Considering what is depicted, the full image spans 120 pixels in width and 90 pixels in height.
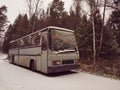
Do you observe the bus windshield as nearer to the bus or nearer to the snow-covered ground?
the bus

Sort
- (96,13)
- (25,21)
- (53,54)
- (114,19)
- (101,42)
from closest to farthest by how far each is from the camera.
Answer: (53,54)
(101,42)
(96,13)
(114,19)
(25,21)

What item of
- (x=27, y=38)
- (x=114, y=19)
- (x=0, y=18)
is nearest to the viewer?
(x=27, y=38)

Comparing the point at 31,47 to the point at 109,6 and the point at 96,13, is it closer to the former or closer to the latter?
the point at 96,13

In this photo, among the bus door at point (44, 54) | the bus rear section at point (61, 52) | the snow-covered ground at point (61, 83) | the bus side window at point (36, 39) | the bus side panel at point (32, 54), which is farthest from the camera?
the bus side window at point (36, 39)

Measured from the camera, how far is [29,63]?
16.3 meters

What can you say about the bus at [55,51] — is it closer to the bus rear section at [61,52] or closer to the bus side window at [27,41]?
the bus rear section at [61,52]

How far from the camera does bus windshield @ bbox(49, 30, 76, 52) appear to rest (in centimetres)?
1233

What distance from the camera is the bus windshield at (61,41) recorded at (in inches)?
485

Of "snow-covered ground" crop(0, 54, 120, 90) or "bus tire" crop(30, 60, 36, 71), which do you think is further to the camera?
"bus tire" crop(30, 60, 36, 71)

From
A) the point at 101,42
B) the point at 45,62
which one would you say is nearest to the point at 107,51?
the point at 101,42

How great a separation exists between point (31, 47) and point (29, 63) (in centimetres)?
140

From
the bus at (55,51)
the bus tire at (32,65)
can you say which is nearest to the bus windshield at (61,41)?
the bus at (55,51)

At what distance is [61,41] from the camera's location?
1273cm

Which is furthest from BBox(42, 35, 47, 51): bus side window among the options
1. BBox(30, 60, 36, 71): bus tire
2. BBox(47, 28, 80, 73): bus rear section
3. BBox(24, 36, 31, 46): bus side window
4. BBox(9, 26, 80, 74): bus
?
BBox(24, 36, 31, 46): bus side window
